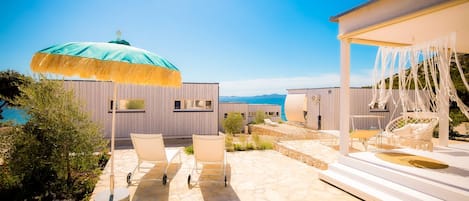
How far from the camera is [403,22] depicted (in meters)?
4.08

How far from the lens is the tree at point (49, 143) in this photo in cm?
360

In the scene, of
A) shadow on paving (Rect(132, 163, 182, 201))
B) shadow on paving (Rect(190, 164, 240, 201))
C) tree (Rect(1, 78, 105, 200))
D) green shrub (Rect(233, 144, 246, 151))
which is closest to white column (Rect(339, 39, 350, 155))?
shadow on paving (Rect(190, 164, 240, 201))

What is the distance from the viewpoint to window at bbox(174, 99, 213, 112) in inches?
432

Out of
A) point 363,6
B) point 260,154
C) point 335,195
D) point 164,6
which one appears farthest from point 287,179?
point 164,6

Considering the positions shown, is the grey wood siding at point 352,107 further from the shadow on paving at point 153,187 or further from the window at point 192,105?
the shadow on paving at point 153,187

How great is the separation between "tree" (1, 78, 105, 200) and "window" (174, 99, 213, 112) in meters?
6.86

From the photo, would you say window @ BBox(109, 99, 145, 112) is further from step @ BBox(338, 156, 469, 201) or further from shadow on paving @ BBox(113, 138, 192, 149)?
step @ BBox(338, 156, 469, 201)

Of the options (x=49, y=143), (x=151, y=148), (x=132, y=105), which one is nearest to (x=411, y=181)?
(x=151, y=148)

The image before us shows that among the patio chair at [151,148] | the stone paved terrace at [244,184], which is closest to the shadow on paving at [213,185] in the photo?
the stone paved terrace at [244,184]

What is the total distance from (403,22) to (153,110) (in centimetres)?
966

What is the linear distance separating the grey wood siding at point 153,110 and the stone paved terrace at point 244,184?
445 cm

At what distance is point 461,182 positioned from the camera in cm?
336

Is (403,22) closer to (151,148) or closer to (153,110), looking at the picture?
(151,148)

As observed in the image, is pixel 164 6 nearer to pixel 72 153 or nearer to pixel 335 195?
pixel 72 153
